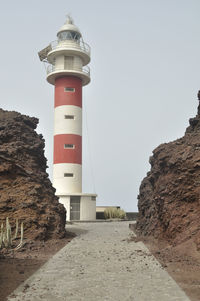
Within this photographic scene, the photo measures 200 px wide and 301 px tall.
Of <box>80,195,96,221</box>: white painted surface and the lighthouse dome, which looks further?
the lighthouse dome

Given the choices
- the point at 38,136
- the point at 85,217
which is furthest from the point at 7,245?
the point at 85,217

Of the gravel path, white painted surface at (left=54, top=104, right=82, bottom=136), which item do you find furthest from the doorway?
the gravel path

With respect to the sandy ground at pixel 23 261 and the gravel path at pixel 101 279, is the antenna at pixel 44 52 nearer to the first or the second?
the sandy ground at pixel 23 261

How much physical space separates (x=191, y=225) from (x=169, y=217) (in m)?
1.14

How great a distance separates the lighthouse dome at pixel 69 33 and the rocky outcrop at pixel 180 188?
2177cm

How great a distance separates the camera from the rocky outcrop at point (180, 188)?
11836mm

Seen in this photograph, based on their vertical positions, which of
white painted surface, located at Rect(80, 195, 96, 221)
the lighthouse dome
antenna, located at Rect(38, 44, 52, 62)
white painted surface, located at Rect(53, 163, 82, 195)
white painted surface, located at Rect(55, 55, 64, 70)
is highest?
the lighthouse dome

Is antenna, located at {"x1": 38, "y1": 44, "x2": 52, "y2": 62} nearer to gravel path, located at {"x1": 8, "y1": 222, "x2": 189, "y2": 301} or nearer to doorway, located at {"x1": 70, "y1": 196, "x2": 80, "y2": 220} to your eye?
doorway, located at {"x1": 70, "y1": 196, "x2": 80, "y2": 220}

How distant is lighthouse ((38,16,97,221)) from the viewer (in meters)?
30.4

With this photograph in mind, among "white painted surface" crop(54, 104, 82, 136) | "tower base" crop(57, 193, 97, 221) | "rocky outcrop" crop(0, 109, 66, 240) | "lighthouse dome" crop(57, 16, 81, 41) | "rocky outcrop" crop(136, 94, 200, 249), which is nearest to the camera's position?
"rocky outcrop" crop(136, 94, 200, 249)

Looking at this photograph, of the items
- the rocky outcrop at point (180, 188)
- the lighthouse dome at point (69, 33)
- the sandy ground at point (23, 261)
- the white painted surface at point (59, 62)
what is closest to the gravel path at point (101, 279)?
the sandy ground at point (23, 261)

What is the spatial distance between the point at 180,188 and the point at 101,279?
5513 millimetres

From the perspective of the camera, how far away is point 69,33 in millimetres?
33531

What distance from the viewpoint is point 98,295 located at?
648 cm
